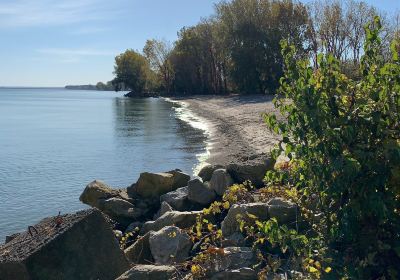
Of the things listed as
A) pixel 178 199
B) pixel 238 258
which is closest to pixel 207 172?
pixel 178 199

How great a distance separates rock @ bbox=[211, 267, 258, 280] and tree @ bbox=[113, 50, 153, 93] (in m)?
106

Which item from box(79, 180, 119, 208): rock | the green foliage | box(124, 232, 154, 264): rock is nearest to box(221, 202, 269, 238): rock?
box(124, 232, 154, 264): rock

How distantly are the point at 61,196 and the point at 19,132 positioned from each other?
26620 millimetres

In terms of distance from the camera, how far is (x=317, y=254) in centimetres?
423

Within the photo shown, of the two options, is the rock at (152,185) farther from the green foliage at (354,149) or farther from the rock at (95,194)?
the green foliage at (354,149)

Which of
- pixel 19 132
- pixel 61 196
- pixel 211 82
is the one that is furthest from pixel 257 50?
pixel 61 196

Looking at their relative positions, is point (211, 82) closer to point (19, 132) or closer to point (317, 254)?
point (19, 132)

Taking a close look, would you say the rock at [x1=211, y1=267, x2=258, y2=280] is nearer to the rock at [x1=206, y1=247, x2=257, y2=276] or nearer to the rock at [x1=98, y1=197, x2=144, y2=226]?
the rock at [x1=206, y1=247, x2=257, y2=276]

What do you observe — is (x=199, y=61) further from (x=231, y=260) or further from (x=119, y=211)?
(x=231, y=260)

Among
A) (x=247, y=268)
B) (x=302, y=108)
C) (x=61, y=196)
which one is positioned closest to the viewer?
(x=302, y=108)

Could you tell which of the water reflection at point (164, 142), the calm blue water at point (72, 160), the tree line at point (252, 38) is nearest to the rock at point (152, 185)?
the calm blue water at point (72, 160)

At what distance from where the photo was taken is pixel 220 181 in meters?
9.45

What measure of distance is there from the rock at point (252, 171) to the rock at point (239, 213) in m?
2.63

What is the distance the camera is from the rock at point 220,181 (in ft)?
30.7
